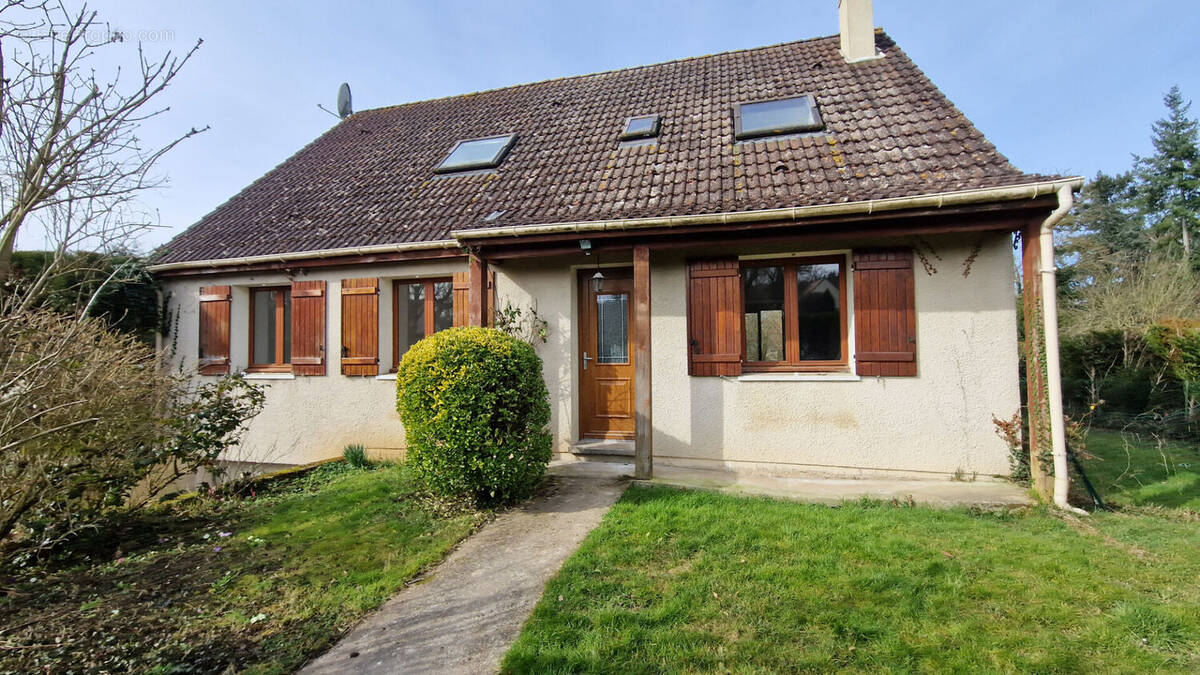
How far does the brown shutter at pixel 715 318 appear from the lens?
5660 mm

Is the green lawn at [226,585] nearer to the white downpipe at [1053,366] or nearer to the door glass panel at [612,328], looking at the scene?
the door glass panel at [612,328]

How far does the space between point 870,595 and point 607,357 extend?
163 inches

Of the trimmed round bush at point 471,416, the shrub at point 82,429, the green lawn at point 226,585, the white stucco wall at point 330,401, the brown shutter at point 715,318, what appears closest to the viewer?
the green lawn at point 226,585

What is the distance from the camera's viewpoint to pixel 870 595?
114 inches

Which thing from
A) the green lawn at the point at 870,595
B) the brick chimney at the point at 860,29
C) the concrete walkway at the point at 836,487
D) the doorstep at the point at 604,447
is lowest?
the green lawn at the point at 870,595

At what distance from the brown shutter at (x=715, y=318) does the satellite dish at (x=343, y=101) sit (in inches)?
440

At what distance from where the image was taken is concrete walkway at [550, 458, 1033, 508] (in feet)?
15.0

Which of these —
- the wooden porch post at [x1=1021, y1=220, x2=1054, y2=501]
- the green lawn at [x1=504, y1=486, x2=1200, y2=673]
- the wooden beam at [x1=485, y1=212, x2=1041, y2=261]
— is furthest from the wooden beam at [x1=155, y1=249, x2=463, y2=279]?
the wooden porch post at [x1=1021, y1=220, x2=1054, y2=501]

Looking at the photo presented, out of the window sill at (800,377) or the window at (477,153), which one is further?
the window at (477,153)

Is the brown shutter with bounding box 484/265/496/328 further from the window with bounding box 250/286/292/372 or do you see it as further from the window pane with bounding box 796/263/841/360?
the window pane with bounding box 796/263/841/360

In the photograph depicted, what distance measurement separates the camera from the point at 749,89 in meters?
7.88

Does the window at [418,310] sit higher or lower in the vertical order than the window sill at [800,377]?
higher

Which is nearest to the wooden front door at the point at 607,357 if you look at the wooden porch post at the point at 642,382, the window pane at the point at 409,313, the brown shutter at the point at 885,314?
the wooden porch post at the point at 642,382

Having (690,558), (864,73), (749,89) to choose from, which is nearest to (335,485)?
(690,558)
